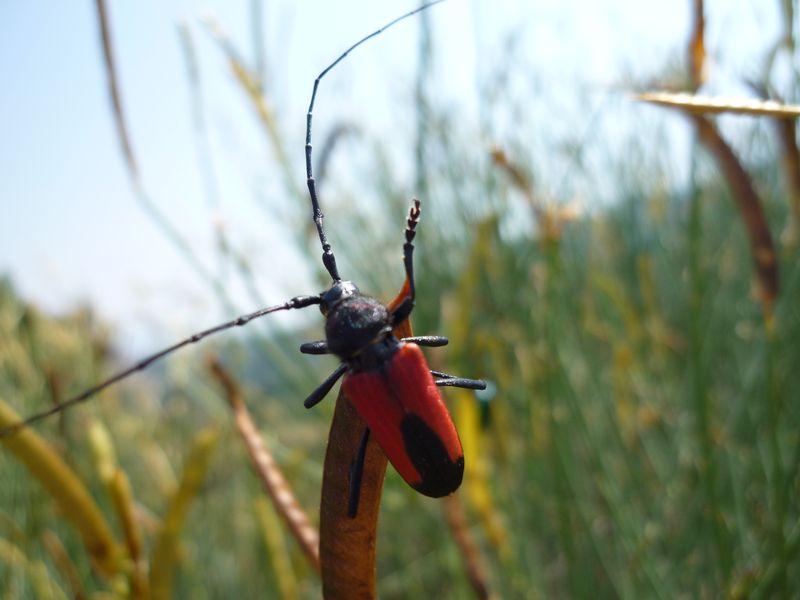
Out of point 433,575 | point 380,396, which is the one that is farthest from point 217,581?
point 380,396

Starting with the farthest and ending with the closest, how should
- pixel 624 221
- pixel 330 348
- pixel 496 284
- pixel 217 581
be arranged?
1. pixel 624 221
2. pixel 217 581
3. pixel 496 284
4. pixel 330 348

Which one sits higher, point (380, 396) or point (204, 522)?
point (380, 396)

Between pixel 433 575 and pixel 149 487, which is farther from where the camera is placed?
pixel 433 575

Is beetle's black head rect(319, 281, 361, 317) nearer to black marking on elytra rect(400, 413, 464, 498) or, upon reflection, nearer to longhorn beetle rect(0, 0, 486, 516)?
longhorn beetle rect(0, 0, 486, 516)

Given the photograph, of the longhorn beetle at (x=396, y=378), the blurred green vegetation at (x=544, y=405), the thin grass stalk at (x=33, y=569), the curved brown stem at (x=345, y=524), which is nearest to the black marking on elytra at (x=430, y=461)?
the longhorn beetle at (x=396, y=378)

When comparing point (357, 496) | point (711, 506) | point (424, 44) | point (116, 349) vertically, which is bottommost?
point (116, 349)

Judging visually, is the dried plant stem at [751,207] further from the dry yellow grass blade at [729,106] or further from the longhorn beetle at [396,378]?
the longhorn beetle at [396,378]

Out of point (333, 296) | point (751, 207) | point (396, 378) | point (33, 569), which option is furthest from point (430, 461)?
point (33, 569)

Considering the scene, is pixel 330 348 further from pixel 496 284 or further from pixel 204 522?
pixel 204 522
